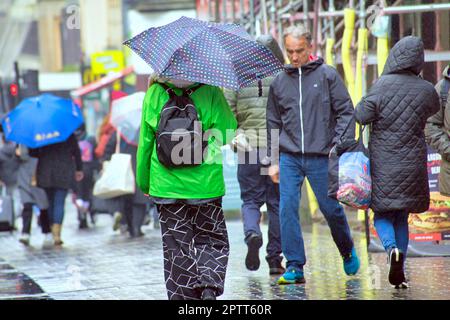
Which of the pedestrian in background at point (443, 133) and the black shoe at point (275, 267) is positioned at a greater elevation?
the pedestrian in background at point (443, 133)

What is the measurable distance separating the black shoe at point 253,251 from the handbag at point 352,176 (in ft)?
4.16

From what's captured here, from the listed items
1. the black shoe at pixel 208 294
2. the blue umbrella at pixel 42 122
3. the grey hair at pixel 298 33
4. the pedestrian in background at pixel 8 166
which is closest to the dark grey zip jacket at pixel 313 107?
the grey hair at pixel 298 33

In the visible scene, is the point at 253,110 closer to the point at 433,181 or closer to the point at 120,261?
the point at 433,181

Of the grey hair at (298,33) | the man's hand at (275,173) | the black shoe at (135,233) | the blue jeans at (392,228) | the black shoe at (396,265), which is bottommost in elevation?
the black shoe at (135,233)

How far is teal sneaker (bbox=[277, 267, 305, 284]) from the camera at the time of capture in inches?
349

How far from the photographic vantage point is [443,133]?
8648 mm

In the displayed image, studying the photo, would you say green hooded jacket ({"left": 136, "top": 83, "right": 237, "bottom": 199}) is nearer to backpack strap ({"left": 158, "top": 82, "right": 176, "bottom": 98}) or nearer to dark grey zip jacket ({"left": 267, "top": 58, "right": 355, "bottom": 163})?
backpack strap ({"left": 158, "top": 82, "right": 176, "bottom": 98})

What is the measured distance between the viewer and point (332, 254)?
35.7 ft

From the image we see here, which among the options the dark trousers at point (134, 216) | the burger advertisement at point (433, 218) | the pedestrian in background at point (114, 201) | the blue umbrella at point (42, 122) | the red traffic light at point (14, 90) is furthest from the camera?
the red traffic light at point (14, 90)

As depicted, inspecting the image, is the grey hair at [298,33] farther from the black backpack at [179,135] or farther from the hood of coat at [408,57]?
the black backpack at [179,135]

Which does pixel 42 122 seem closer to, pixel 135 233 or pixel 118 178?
pixel 118 178

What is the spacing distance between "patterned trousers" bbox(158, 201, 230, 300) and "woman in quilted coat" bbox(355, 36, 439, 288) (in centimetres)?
141

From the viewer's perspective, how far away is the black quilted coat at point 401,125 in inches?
319
